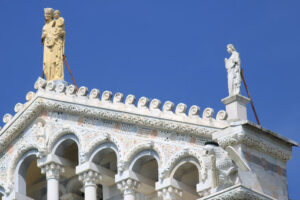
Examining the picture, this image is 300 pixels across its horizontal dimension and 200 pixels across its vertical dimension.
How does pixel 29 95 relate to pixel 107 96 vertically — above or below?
above

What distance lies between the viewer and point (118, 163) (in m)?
44.1

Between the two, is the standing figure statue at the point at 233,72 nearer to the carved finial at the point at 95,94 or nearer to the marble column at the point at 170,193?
the marble column at the point at 170,193

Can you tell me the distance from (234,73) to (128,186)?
17.8 ft

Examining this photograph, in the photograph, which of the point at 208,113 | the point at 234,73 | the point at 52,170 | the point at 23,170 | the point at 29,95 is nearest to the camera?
the point at 234,73

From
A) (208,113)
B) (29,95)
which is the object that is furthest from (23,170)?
(208,113)

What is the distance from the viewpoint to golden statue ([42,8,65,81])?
47556 millimetres

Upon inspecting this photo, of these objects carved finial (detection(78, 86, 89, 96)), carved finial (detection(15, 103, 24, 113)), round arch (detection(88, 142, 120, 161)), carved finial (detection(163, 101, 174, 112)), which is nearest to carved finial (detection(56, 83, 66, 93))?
carved finial (detection(78, 86, 89, 96))

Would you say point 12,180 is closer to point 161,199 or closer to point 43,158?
point 43,158

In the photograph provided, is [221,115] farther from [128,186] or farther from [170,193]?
[128,186]

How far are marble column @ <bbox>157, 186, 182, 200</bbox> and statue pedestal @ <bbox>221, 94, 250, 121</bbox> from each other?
3492 mm

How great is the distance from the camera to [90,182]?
45.1m

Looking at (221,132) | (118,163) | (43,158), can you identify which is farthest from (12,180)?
(221,132)

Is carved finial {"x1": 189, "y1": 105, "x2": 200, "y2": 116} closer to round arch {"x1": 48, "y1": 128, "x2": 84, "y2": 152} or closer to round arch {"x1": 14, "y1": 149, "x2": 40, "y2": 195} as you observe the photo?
round arch {"x1": 48, "y1": 128, "x2": 84, "y2": 152}

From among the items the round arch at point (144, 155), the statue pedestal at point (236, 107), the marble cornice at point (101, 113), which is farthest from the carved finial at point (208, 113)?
the round arch at point (144, 155)
